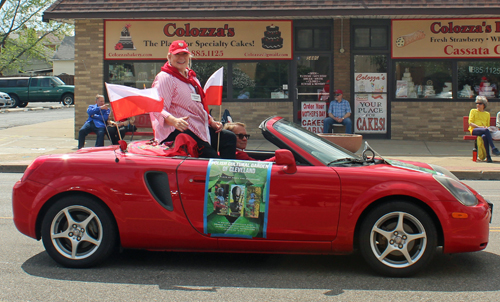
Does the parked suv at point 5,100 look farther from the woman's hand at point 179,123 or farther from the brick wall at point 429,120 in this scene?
the woman's hand at point 179,123

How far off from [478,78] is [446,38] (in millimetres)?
1440

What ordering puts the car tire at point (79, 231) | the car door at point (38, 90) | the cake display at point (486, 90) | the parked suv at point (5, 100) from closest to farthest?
the car tire at point (79, 231)
the cake display at point (486, 90)
the parked suv at point (5, 100)
the car door at point (38, 90)

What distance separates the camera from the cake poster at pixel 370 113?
16.4 metres

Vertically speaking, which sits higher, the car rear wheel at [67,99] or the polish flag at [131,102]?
the car rear wheel at [67,99]

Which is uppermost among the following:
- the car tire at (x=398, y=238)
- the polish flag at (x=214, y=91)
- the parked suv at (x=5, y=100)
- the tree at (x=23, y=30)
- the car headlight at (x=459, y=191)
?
the tree at (x=23, y=30)

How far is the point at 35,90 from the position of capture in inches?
1410

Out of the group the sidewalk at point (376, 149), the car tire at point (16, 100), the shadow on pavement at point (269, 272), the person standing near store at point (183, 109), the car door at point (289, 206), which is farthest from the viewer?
the car tire at point (16, 100)

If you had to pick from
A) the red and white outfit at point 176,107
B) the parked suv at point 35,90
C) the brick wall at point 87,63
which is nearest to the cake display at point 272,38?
the brick wall at point 87,63

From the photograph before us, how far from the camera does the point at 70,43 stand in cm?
7119

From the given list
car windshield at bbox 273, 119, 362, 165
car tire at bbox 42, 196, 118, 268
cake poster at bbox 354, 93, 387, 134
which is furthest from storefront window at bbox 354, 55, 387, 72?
car tire at bbox 42, 196, 118, 268

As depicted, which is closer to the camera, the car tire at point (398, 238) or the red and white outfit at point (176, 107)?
the car tire at point (398, 238)

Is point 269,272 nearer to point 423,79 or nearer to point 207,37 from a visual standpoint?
point 207,37

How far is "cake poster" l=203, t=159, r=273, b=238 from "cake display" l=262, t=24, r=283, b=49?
11955 mm

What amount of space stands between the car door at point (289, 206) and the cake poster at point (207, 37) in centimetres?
1193
